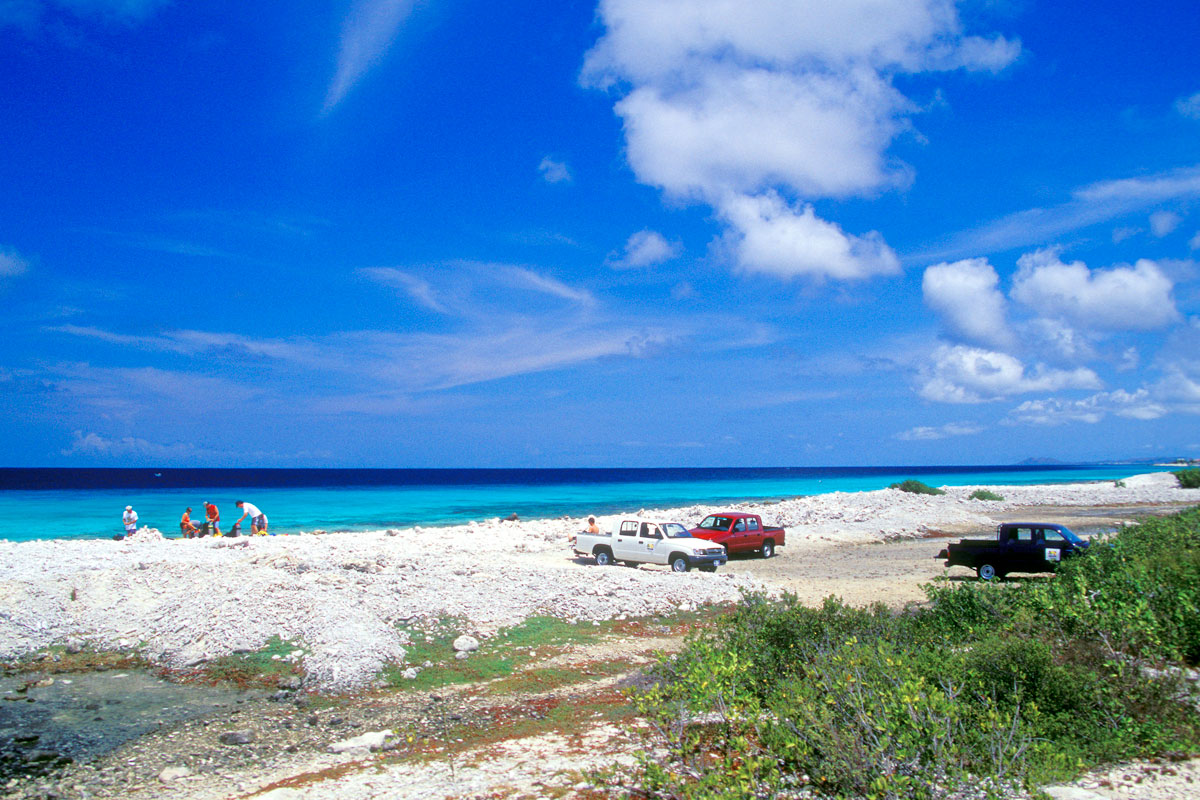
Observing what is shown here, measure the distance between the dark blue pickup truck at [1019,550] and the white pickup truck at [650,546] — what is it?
734cm

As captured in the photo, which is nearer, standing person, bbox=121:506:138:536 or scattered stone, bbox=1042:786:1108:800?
scattered stone, bbox=1042:786:1108:800

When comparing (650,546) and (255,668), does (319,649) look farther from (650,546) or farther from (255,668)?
(650,546)

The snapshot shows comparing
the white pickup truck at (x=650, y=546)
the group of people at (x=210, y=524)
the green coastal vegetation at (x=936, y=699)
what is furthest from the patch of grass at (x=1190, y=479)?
the group of people at (x=210, y=524)

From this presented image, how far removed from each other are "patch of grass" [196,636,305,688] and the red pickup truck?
1625cm

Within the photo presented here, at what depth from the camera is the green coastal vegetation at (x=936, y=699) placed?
6.29 meters

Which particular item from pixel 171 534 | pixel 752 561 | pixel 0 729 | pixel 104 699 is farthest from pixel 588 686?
pixel 171 534

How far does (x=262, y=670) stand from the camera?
12383mm

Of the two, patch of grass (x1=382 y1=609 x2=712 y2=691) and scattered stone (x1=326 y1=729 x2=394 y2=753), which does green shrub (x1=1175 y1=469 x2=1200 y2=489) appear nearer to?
patch of grass (x1=382 y1=609 x2=712 y2=691)

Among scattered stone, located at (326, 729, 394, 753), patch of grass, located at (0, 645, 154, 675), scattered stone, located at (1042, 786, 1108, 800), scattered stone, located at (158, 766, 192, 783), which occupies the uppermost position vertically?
scattered stone, located at (1042, 786, 1108, 800)

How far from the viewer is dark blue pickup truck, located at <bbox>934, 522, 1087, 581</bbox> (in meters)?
19.6

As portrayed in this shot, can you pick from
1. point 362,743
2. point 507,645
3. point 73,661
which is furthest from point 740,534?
point 73,661

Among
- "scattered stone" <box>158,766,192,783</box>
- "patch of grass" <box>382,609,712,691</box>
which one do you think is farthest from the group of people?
"scattered stone" <box>158,766,192,783</box>

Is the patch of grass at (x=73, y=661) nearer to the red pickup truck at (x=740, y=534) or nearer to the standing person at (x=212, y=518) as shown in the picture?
the standing person at (x=212, y=518)

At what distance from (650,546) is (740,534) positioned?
5931 mm
